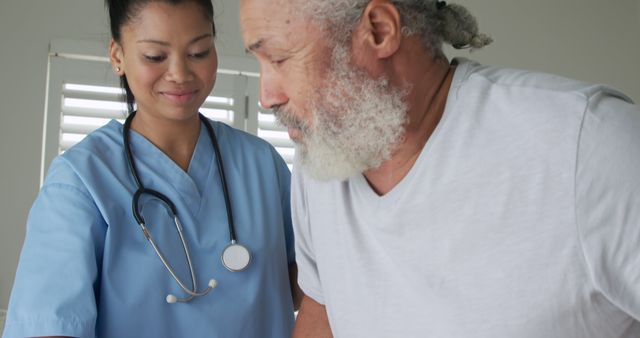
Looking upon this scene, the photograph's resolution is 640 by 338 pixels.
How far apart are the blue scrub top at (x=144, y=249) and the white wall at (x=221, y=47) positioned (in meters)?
1.79

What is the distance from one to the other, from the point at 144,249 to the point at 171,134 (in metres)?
0.27

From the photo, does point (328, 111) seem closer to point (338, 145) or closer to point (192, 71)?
point (338, 145)

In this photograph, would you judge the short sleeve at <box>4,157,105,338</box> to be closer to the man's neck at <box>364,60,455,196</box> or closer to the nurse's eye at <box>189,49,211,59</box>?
the nurse's eye at <box>189,49,211,59</box>

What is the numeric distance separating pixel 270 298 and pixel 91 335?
338mm

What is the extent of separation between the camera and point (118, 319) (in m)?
1.19

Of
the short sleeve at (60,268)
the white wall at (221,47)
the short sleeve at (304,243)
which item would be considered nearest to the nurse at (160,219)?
the short sleeve at (60,268)

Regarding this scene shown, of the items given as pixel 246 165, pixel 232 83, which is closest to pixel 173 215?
pixel 246 165

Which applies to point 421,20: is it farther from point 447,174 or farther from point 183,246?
point 183,246

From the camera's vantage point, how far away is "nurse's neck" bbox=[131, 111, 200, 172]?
1377mm

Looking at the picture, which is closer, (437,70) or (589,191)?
(589,191)

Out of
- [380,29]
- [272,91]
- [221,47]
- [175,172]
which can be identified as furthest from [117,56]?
[221,47]

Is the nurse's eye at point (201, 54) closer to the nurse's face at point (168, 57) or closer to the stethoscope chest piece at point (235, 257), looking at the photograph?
the nurse's face at point (168, 57)

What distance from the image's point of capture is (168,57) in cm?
131

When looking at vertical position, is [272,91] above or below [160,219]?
above
